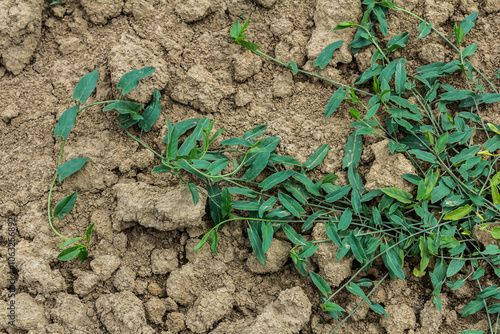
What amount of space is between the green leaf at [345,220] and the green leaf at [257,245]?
411mm

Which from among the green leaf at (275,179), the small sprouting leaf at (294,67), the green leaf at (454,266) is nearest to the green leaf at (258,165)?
the green leaf at (275,179)

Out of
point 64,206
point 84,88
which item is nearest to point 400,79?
point 84,88

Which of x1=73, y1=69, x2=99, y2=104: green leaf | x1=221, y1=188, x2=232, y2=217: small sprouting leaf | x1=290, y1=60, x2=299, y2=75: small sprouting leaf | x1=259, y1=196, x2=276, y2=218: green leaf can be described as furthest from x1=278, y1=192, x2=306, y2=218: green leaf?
x1=73, y1=69, x2=99, y2=104: green leaf

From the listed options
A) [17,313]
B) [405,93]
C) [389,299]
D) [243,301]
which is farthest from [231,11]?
[17,313]

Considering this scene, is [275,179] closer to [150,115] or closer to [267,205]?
[267,205]

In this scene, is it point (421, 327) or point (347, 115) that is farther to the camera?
point (347, 115)

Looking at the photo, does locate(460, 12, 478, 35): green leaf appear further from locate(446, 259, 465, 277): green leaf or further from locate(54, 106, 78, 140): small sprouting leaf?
locate(54, 106, 78, 140): small sprouting leaf

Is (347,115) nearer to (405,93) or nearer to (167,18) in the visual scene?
(405,93)

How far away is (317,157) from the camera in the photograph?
209 centimetres

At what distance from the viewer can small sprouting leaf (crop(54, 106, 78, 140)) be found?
Answer: 207 cm

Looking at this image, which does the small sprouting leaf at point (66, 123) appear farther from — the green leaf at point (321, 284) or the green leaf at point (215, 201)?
the green leaf at point (321, 284)

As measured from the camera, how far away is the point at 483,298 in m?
1.92

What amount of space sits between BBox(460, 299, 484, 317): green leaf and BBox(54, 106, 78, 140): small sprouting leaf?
2.22m

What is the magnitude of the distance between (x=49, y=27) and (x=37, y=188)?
103 centimetres
